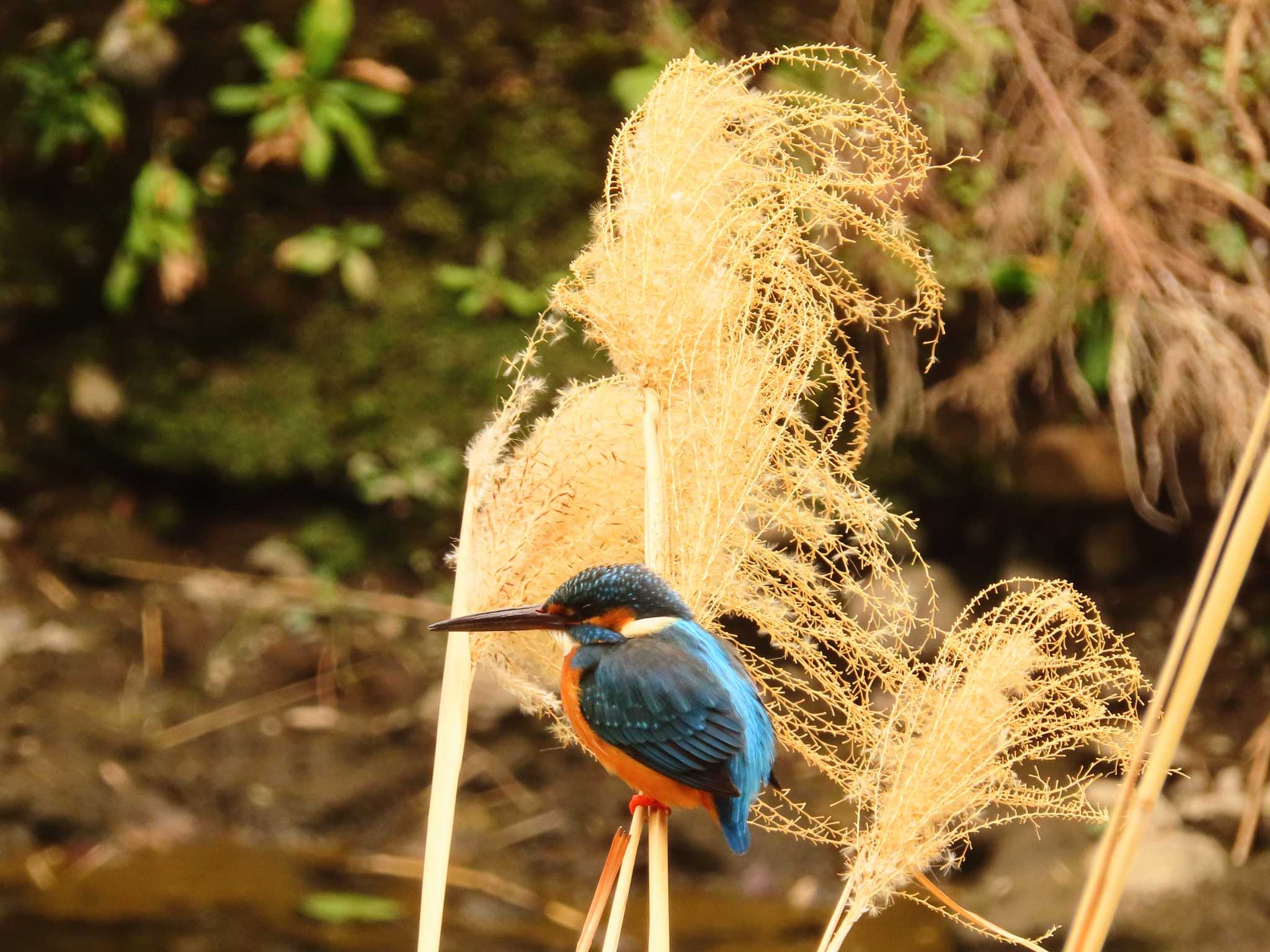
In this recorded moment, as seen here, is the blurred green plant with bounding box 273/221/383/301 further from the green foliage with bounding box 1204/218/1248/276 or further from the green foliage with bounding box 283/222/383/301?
the green foliage with bounding box 1204/218/1248/276

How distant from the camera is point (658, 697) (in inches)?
42.6

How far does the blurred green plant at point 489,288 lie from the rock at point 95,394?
39.8 inches

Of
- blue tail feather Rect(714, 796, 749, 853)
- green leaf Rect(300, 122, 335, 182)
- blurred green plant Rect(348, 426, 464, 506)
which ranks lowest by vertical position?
blurred green plant Rect(348, 426, 464, 506)

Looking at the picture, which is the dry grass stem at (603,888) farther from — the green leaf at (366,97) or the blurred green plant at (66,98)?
the blurred green plant at (66,98)

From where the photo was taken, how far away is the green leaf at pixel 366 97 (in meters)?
3.74

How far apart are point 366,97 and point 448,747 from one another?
125 inches

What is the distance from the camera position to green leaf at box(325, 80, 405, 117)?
374cm

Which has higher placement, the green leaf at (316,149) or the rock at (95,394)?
the green leaf at (316,149)

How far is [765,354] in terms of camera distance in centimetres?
108

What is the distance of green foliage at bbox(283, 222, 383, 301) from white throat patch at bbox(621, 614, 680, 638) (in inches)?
116

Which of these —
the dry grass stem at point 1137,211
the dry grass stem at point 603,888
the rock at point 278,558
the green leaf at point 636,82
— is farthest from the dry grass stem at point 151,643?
the dry grass stem at point 603,888

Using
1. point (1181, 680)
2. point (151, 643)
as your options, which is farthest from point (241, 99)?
point (1181, 680)

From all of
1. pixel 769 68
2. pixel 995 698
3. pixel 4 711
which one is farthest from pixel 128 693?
pixel 995 698

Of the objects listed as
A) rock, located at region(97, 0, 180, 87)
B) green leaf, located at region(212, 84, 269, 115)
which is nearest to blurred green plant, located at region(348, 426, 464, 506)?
green leaf, located at region(212, 84, 269, 115)
